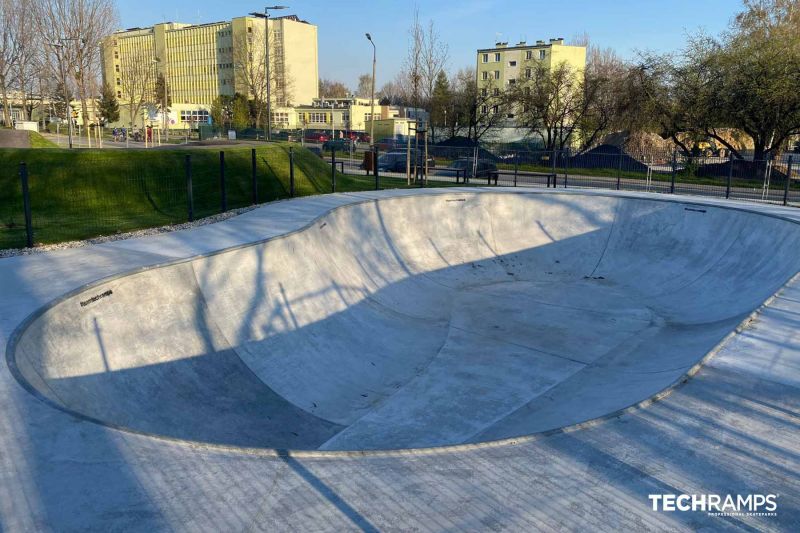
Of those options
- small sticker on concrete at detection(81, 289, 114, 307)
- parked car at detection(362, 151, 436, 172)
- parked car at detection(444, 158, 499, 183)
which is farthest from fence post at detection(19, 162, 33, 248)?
parked car at detection(362, 151, 436, 172)

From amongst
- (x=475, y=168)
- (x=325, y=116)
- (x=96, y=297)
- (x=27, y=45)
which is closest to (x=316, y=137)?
(x=325, y=116)

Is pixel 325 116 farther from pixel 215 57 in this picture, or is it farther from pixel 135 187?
pixel 135 187

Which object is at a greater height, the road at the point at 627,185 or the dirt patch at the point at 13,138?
the dirt patch at the point at 13,138

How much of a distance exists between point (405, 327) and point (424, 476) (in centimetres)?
624

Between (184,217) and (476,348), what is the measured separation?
8.05m

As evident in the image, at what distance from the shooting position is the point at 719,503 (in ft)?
12.9

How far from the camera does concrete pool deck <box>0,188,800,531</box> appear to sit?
143 inches

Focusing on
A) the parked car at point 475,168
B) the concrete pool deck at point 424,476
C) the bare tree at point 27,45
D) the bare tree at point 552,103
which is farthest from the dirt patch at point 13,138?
the bare tree at point 552,103

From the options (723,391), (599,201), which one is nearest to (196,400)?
(723,391)

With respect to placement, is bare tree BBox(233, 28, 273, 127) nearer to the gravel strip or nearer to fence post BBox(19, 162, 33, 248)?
the gravel strip

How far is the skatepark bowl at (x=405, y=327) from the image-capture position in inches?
254

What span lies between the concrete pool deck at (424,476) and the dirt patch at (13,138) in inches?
827

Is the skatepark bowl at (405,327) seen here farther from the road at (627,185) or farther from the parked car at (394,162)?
the parked car at (394,162)

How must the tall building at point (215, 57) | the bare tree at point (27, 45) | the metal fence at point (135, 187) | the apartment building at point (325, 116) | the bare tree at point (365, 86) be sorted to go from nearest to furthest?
the metal fence at point (135, 187), the bare tree at point (27, 45), the apartment building at point (325, 116), the tall building at point (215, 57), the bare tree at point (365, 86)
